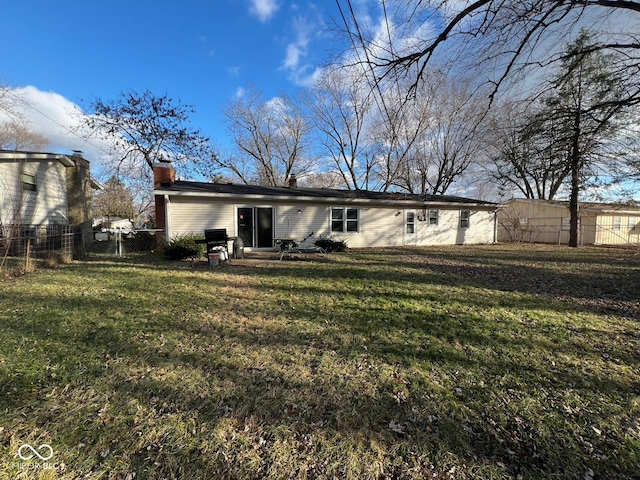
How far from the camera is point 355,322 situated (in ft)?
13.7

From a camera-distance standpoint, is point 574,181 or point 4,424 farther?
point 574,181

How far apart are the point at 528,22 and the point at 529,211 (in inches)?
864

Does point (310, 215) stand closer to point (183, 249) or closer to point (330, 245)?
point (330, 245)

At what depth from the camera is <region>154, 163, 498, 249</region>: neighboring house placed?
1070cm

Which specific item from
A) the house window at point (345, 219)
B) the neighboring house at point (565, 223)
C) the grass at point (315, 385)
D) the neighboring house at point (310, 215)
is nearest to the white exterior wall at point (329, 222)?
the neighboring house at point (310, 215)

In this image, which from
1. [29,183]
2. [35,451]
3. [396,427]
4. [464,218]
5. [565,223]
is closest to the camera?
[35,451]

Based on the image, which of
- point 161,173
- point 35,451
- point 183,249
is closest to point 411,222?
point 183,249

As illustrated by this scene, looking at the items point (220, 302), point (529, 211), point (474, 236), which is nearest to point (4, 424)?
point (220, 302)

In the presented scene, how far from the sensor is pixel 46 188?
12.1 meters

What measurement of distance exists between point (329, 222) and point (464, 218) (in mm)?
8693

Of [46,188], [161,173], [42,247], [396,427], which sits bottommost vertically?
[396,427]

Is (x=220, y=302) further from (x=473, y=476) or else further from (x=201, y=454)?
(x=473, y=476)

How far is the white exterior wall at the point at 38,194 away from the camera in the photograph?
1061cm

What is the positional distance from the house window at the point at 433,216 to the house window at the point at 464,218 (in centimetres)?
186
